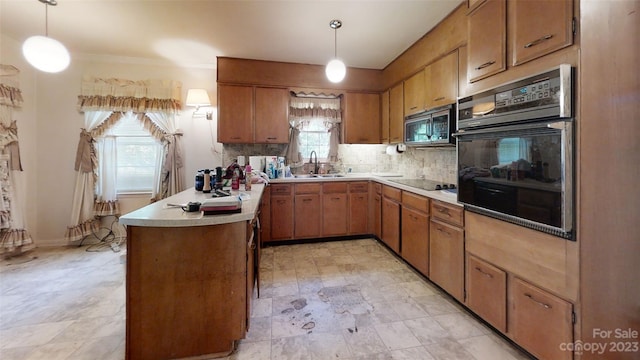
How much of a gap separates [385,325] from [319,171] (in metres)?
2.67

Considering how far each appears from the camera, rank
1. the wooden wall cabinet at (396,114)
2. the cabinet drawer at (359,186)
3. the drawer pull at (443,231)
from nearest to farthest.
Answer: the drawer pull at (443,231) → the wooden wall cabinet at (396,114) → the cabinet drawer at (359,186)

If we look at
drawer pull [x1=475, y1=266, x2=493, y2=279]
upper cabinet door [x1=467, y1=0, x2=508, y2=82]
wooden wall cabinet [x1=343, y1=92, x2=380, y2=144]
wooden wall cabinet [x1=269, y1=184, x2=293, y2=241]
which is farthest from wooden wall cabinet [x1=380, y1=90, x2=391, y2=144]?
drawer pull [x1=475, y1=266, x2=493, y2=279]

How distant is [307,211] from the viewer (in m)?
3.70

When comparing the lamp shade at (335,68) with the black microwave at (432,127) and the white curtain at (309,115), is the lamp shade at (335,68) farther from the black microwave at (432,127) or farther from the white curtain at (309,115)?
the white curtain at (309,115)

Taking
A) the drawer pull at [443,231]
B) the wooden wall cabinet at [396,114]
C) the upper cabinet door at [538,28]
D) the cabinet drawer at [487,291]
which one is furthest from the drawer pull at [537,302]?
the wooden wall cabinet at [396,114]

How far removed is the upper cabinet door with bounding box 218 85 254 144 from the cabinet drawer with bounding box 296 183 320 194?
40.1 inches

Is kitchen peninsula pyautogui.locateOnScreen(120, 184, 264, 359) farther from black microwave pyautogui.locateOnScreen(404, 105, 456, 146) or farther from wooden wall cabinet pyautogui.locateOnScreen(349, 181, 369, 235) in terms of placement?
wooden wall cabinet pyautogui.locateOnScreen(349, 181, 369, 235)

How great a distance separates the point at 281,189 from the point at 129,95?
2.53 m

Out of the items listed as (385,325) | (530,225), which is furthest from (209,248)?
(530,225)

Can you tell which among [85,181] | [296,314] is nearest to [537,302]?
[296,314]

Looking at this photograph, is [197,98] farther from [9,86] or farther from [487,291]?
[487,291]

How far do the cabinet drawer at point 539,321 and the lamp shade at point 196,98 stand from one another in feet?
12.7

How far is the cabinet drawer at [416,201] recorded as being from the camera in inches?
98.1

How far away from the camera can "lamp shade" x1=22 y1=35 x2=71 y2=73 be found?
221 cm
